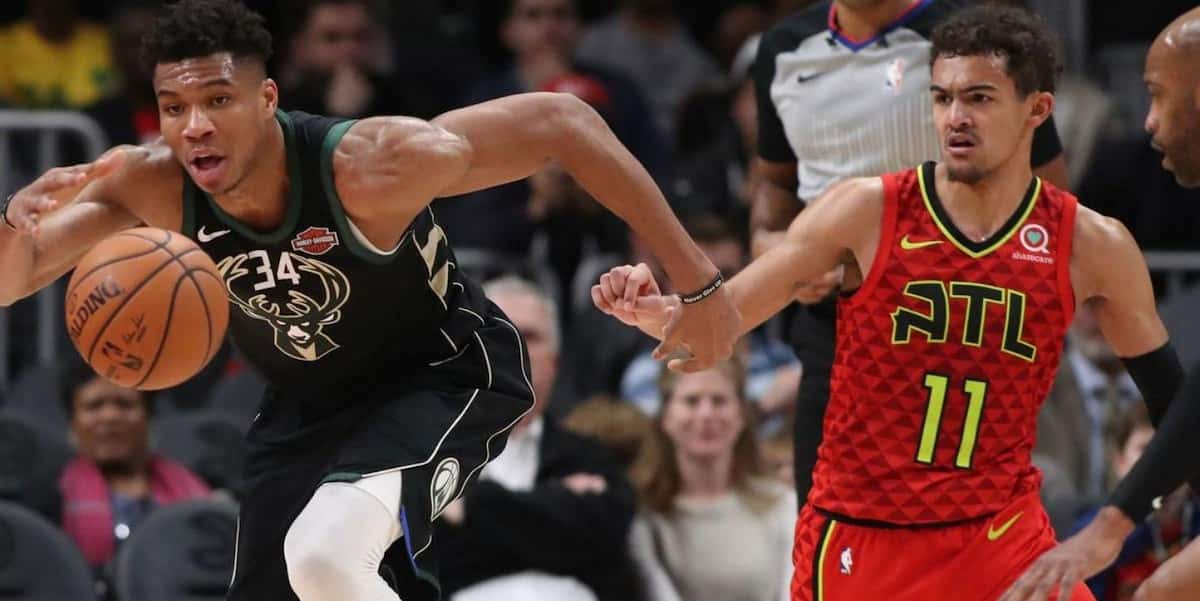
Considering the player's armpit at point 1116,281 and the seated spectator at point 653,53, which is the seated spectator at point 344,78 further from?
the player's armpit at point 1116,281

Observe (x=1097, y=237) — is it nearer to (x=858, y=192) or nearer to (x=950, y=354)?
(x=950, y=354)

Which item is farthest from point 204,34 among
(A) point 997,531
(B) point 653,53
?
(B) point 653,53

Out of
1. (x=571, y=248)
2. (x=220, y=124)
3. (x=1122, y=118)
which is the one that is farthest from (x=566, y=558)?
(x=1122, y=118)

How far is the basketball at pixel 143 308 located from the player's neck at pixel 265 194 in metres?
0.25

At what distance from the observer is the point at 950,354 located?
536cm

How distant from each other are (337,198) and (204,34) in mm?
581

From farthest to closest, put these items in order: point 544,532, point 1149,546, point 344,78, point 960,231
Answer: point 344,78 → point 544,532 → point 1149,546 → point 960,231

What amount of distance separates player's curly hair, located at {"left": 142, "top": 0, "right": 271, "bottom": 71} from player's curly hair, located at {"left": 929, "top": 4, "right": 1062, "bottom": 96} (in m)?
1.95

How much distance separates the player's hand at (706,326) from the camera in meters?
5.40

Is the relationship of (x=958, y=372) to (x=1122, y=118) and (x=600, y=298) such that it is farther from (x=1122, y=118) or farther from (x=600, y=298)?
(x=1122, y=118)

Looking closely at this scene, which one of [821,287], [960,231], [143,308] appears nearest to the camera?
→ [143,308]

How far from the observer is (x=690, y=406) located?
839 cm

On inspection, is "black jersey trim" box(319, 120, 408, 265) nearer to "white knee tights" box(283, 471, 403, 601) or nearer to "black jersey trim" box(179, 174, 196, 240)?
"black jersey trim" box(179, 174, 196, 240)

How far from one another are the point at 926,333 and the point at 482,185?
4.28 ft
